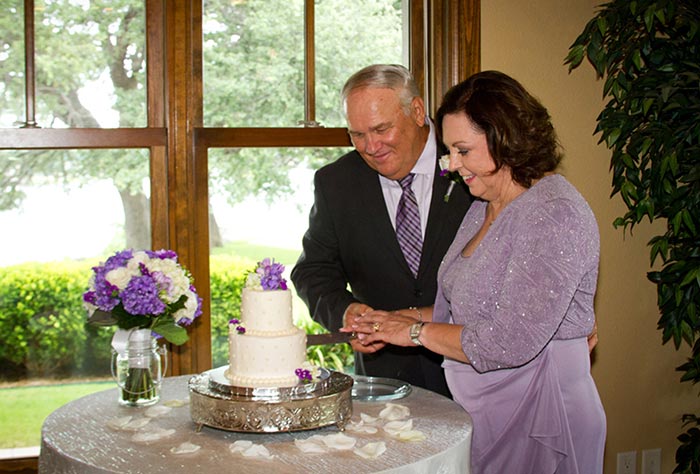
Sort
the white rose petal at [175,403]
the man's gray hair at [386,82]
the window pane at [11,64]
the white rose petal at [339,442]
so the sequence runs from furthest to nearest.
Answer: the window pane at [11,64]
the man's gray hair at [386,82]
the white rose petal at [175,403]
the white rose petal at [339,442]

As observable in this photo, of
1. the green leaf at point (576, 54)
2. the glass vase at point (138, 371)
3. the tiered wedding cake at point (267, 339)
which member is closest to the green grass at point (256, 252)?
the glass vase at point (138, 371)

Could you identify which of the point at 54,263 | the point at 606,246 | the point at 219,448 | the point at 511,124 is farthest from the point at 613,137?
the point at 54,263

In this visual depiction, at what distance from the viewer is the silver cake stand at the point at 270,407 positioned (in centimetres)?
183

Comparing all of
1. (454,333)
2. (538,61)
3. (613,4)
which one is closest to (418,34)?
(538,61)

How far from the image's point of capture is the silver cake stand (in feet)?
6.00

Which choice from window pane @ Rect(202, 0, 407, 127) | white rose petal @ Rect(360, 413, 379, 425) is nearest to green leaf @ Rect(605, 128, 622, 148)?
window pane @ Rect(202, 0, 407, 127)

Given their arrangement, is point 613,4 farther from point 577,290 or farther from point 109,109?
point 109,109

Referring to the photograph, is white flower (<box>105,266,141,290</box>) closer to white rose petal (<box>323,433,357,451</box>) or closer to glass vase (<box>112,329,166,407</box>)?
glass vase (<box>112,329,166,407</box>)

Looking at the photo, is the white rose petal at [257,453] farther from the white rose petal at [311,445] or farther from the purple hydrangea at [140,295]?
the purple hydrangea at [140,295]

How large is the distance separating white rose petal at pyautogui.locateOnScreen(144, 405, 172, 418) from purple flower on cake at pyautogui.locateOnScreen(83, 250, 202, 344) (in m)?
0.21

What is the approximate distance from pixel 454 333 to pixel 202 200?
1.25 metres

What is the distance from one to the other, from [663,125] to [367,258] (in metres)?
1.09

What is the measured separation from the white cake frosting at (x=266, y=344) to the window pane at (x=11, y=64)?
131 centimetres

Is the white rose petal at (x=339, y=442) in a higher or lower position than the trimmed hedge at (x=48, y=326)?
lower
